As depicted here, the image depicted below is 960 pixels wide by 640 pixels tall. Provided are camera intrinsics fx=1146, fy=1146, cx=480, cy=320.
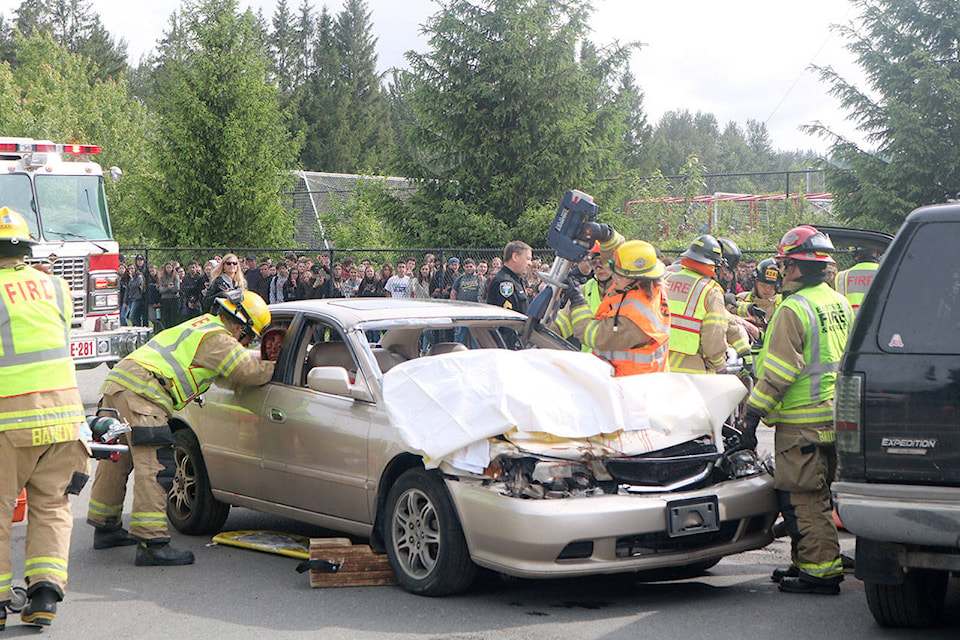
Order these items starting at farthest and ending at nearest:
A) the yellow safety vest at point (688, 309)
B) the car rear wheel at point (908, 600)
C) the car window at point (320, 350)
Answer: the yellow safety vest at point (688, 309) → the car window at point (320, 350) → the car rear wheel at point (908, 600)

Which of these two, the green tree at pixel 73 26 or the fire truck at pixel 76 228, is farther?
the green tree at pixel 73 26

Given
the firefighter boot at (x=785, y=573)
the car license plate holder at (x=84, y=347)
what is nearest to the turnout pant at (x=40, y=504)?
the firefighter boot at (x=785, y=573)

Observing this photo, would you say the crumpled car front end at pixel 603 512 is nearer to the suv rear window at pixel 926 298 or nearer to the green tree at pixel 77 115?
the suv rear window at pixel 926 298

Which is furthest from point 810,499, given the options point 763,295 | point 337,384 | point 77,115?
point 77,115

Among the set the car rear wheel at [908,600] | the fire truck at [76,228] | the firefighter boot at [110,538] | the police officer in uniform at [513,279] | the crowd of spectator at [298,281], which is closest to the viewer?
the car rear wheel at [908,600]

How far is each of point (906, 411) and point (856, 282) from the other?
4.77 meters

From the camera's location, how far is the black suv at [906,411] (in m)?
4.60

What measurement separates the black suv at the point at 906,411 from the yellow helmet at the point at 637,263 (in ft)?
6.57

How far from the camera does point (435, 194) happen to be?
81.8ft

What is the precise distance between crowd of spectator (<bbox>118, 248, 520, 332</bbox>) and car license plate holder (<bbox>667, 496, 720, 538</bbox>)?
10.6 m

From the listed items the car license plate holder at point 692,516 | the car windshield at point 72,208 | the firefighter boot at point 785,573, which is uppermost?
the car windshield at point 72,208

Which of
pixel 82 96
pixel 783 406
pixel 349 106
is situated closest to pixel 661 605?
pixel 783 406

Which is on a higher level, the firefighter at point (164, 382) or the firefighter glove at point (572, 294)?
the firefighter glove at point (572, 294)

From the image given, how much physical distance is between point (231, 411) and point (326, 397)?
98 cm
